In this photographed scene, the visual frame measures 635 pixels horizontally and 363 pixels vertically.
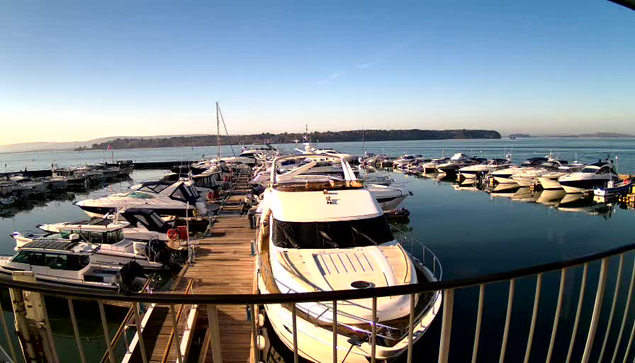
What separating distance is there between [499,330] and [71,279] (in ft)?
46.1

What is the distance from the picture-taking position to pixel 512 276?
2156 mm

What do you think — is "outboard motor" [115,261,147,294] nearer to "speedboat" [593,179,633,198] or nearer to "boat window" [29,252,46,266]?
"boat window" [29,252,46,266]

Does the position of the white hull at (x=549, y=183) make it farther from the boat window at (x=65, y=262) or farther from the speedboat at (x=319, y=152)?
the boat window at (x=65, y=262)

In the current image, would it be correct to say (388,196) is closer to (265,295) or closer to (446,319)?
(446,319)

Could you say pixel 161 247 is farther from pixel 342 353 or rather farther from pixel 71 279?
pixel 342 353

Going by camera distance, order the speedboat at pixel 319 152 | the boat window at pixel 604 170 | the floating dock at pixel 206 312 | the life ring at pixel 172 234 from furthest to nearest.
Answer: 1. the boat window at pixel 604 170
2. the life ring at pixel 172 234
3. the speedboat at pixel 319 152
4. the floating dock at pixel 206 312

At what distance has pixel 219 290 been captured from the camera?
32.0ft

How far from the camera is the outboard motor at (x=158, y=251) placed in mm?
14711

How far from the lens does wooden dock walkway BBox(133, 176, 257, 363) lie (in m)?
7.43

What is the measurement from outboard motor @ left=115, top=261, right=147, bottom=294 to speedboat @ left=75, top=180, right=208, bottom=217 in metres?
8.65

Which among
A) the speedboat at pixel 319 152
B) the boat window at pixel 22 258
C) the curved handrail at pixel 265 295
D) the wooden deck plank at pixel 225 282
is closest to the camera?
the curved handrail at pixel 265 295

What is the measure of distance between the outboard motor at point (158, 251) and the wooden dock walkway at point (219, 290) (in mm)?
2179

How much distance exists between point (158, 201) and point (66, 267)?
992cm

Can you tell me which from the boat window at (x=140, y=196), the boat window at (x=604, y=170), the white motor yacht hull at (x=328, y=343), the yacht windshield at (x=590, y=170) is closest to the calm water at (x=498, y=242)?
the white motor yacht hull at (x=328, y=343)
